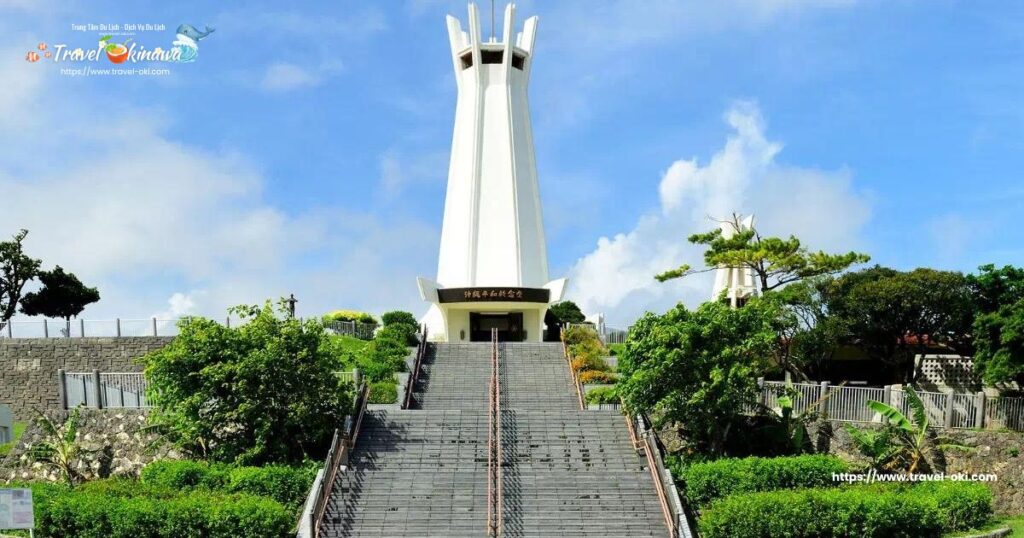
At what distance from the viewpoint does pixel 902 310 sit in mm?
23375

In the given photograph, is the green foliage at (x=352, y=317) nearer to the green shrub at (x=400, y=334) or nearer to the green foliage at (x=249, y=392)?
the green shrub at (x=400, y=334)

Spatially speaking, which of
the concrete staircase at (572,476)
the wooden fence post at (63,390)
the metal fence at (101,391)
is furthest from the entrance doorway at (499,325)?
the wooden fence post at (63,390)

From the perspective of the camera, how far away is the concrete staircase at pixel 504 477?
14273 mm

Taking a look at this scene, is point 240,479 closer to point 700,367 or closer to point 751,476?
point 700,367

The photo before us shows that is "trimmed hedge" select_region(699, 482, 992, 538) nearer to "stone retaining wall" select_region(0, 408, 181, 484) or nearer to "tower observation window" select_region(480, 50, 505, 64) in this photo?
"stone retaining wall" select_region(0, 408, 181, 484)

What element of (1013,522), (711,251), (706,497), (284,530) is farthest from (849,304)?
(284,530)

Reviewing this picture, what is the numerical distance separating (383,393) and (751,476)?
1050 centimetres

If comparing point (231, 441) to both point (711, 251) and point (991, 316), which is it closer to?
point (711, 251)

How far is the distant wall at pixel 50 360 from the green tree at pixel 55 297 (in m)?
11.1

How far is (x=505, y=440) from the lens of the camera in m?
17.5

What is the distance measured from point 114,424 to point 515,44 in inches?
912

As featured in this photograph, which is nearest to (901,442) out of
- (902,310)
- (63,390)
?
(902,310)

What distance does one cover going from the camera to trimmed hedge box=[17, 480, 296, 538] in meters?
12.8

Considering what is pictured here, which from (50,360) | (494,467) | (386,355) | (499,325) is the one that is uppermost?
(499,325)
